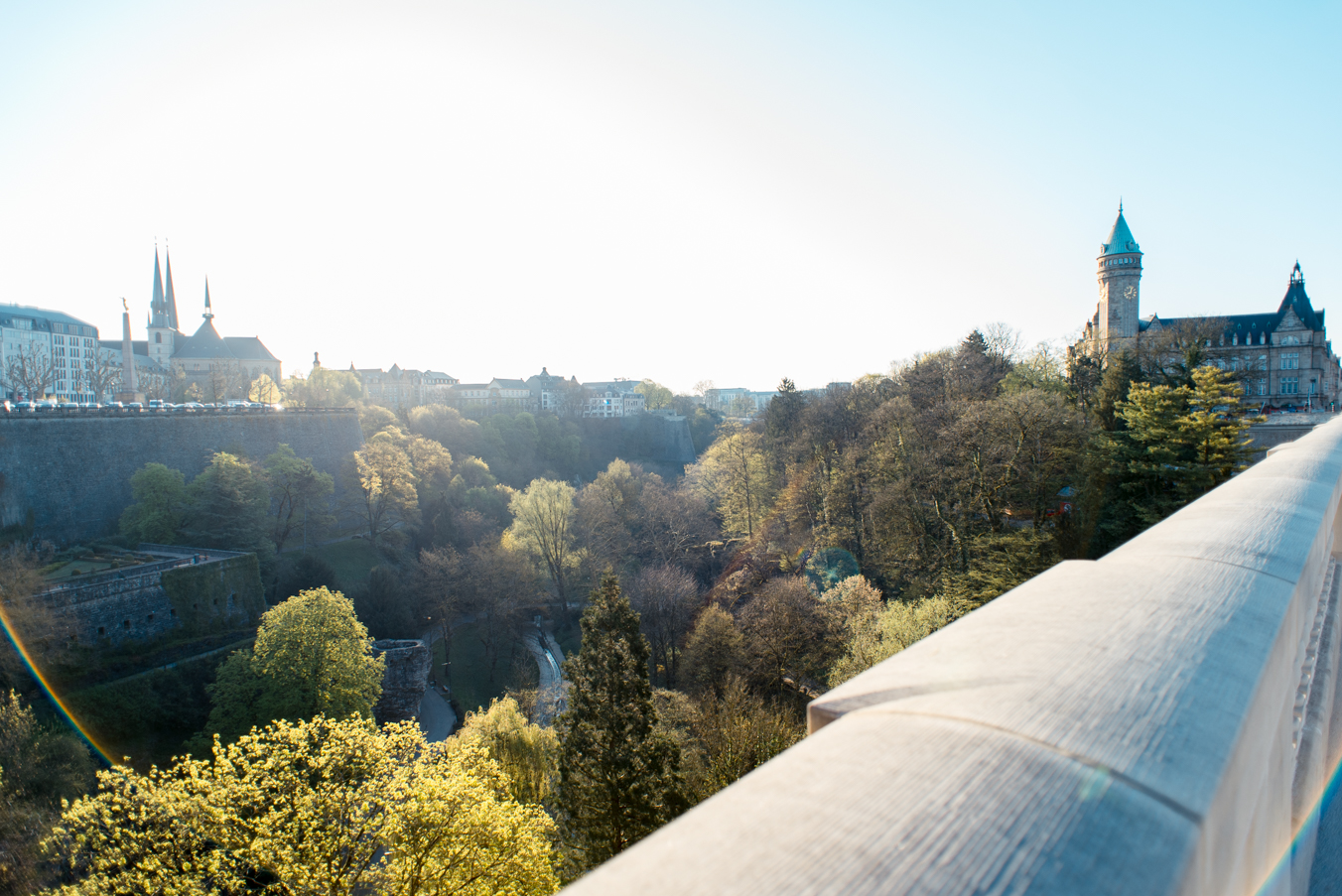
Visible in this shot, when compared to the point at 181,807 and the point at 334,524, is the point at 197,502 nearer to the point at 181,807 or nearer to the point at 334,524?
the point at 334,524

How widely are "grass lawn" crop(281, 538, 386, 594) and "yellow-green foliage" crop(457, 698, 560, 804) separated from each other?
15573 millimetres

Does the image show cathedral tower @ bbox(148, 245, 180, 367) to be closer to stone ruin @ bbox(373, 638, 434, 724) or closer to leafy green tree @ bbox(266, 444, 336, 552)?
leafy green tree @ bbox(266, 444, 336, 552)

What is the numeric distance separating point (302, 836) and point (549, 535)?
81.3ft

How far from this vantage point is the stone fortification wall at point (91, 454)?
26188 millimetres

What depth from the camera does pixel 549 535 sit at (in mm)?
34469

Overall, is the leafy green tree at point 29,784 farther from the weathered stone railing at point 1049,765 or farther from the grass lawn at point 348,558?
the weathered stone railing at point 1049,765

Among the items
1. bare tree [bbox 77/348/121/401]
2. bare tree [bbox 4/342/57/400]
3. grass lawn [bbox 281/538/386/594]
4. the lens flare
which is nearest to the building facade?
bare tree [bbox 77/348/121/401]

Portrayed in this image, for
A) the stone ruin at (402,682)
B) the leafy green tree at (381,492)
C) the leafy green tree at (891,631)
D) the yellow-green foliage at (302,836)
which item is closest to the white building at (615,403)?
the leafy green tree at (381,492)

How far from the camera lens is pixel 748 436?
1404 inches

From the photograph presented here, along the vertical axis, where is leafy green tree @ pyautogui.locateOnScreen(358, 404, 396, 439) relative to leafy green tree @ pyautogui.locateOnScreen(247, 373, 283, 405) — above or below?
below

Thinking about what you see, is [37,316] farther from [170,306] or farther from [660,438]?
[660,438]

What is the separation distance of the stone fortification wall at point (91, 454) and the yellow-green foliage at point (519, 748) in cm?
2308

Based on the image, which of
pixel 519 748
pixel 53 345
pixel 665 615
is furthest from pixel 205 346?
pixel 519 748

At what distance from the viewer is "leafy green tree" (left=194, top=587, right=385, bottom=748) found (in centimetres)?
1823
